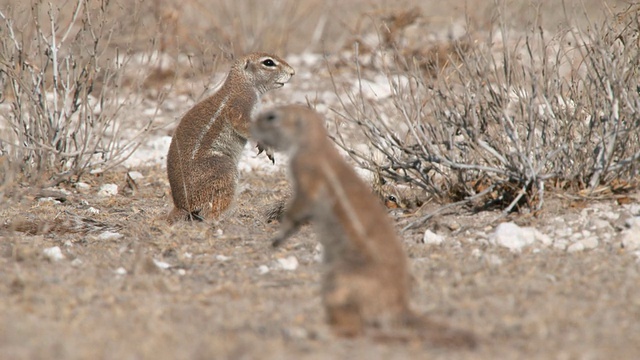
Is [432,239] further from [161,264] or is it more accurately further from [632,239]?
[161,264]

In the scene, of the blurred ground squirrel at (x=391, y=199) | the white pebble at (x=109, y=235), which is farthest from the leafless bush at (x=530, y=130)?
the white pebble at (x=109, y=235)

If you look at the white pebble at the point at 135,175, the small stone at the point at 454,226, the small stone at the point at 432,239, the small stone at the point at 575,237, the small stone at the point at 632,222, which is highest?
the small stone at the point at 632,222

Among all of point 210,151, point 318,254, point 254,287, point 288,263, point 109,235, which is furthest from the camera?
point 210,151

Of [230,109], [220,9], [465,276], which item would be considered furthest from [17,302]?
[220,9]

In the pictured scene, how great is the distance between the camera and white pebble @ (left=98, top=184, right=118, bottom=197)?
760 centimetres

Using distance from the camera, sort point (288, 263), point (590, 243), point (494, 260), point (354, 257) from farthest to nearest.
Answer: point (590, 243) < point (288, 263) < point (494, 260) < point (354, 257)

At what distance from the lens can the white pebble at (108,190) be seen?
299 inches

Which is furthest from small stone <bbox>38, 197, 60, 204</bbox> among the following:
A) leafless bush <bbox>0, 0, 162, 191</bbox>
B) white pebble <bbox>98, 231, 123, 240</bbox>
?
white pebble <bbox>98, 231, 123, 240</bbox>

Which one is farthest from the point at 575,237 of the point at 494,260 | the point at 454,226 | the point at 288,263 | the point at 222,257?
the point at 222,257

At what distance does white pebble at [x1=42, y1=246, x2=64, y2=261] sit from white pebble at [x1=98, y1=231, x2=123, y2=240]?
0.48 meters

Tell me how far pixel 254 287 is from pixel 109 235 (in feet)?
5.96

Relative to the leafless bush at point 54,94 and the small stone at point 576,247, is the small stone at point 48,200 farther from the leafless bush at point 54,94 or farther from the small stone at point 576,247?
→ the small stone at point 576,247

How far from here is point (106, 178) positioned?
8.07m

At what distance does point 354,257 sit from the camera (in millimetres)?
3564
